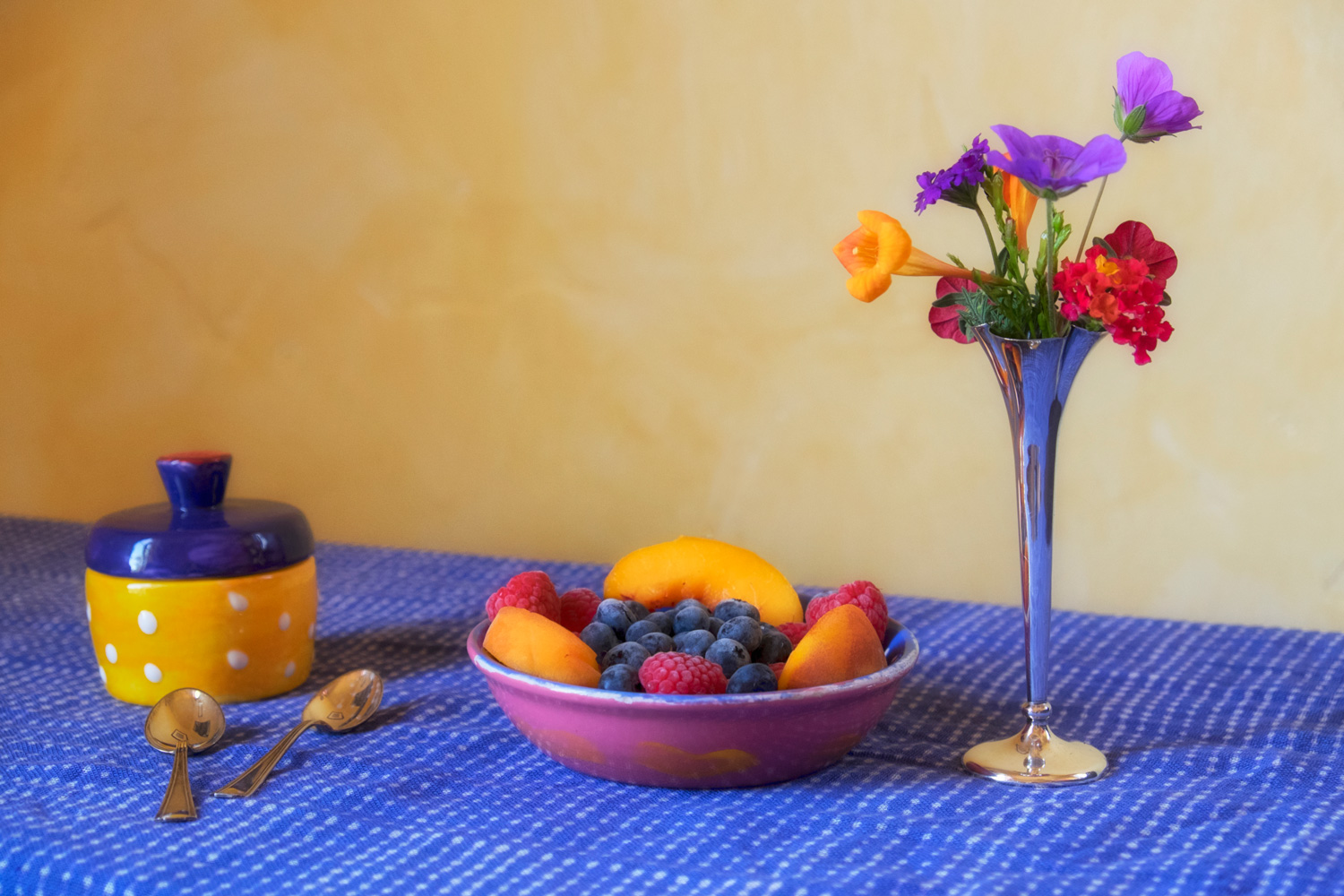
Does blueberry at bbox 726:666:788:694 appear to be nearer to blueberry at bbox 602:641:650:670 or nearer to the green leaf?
blueberry at bbox 602:641:650:670

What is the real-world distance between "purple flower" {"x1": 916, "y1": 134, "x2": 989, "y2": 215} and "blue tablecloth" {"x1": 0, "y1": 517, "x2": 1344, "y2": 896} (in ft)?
1.08

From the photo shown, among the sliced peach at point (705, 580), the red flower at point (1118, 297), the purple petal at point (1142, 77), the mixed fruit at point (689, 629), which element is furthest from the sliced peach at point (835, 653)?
the purple petal at point (1142, 77)

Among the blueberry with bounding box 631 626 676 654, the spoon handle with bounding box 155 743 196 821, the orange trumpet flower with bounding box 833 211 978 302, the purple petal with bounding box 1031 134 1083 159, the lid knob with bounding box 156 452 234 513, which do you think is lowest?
the spoon handle with bounding box 155 743 196 821

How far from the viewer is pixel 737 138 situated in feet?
4.13

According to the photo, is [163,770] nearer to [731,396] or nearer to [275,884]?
[275,884]

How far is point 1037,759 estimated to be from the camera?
0.67 metres

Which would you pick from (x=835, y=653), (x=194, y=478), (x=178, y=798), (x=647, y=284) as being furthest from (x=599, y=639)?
(x=647, y=284)

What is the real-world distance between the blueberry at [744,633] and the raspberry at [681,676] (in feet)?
0.14

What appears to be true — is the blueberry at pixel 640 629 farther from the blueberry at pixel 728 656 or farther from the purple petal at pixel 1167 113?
the purple petal at pixel 1167 113

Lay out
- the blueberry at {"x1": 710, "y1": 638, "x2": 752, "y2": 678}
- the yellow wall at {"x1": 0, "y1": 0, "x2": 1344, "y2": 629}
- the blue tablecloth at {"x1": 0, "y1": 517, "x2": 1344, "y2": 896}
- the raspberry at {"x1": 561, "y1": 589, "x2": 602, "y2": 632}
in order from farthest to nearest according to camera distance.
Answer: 1. the yellow wall at {"x1": 0, "y1": 0, "x2": 1344, "y2": 629}
2. the raspberry at {"x1": 561, "y1": 589, "x2": 602, "y2": 632}
3. the blueberry at {"x1": 710, "y1": 638, "x2": 752, "y2": 678}
4. the blue tablecloth at {"x1": 0, "y1": 517, "x2": 1344, "y2": 896}

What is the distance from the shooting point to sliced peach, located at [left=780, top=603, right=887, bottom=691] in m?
0.63

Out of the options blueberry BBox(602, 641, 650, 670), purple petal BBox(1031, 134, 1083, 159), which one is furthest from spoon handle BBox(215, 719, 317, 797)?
purple petal BBox(1031, 134, 1083, 159)

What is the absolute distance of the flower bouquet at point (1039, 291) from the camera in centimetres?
59

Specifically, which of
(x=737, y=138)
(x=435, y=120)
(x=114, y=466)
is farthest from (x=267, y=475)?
(x=737, y=138)
